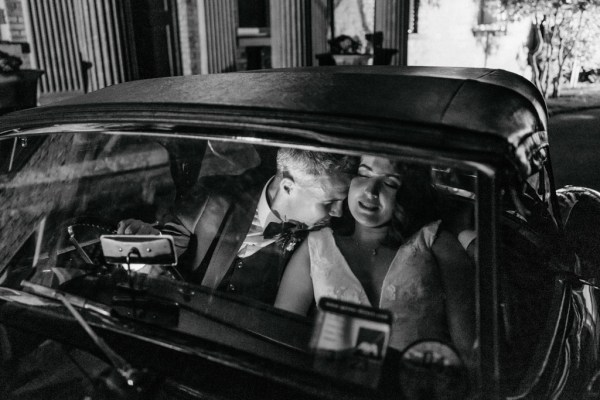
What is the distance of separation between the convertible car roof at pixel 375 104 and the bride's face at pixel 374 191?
0.32m

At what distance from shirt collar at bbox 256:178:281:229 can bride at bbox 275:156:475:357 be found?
318mm

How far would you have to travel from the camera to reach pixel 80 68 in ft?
27.1

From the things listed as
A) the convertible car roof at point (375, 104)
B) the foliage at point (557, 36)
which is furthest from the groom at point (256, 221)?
the foliage at point (557, 36)

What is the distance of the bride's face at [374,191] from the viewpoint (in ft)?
5.87

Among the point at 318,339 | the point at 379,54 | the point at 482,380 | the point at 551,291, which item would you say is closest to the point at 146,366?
the point at 318,339

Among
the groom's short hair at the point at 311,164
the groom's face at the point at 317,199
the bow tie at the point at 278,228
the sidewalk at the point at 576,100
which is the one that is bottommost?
the sidewalk at the point at 576,100

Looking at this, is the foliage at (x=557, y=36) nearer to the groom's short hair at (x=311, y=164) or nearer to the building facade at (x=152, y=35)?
the building facade at (x=152, y=35)

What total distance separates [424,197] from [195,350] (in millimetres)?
983

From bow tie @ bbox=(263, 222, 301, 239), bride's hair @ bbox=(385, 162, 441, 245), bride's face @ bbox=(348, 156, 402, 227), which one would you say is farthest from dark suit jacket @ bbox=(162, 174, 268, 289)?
bride's hair @ bbox=(385, 162, 441, 245)

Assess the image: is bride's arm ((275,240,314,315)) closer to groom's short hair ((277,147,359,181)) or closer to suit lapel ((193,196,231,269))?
groom's short hair ((277,147,359,181))

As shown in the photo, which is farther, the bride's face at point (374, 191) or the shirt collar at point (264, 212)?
the shirt collar at point (264, 212)

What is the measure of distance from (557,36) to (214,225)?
1509 cm

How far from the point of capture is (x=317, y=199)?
209 cm

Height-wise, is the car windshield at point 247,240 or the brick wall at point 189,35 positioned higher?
the brick wall at point 189,35
